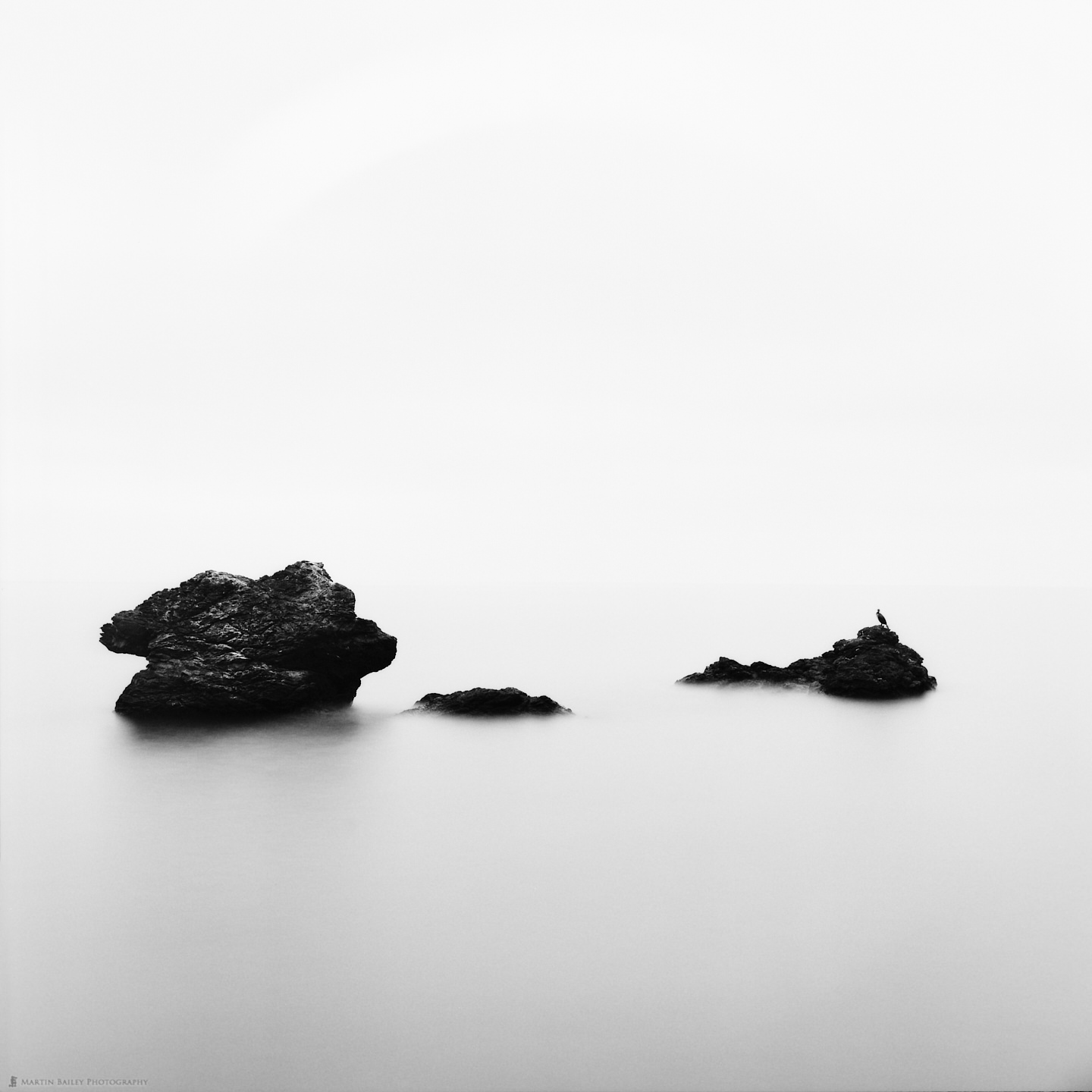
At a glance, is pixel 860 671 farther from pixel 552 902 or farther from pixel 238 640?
pixel 552 902

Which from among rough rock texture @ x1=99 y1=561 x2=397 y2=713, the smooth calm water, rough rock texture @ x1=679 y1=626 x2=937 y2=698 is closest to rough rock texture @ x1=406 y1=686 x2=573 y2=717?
the smooth calm water

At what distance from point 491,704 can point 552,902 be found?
1409 centimetres

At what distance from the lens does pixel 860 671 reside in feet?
97.6

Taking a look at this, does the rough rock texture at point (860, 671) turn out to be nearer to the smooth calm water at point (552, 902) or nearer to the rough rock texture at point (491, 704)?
the smooth calm water at point (552, 902)

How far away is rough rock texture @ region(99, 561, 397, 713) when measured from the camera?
943 inches

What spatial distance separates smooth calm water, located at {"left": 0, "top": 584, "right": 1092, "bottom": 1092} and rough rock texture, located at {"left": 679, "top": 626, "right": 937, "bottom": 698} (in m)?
1.83

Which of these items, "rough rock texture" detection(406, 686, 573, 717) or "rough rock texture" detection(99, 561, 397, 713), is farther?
"rough rock texture" detection(406, 686, 573, 717)

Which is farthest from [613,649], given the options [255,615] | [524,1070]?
[524,1070]

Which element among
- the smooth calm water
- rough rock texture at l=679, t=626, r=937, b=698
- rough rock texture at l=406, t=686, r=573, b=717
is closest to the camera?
the smooth calm water

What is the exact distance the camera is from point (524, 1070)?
26.0 feet

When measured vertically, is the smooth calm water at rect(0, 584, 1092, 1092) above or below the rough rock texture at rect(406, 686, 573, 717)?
below

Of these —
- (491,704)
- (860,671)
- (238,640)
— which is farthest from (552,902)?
(860,671)

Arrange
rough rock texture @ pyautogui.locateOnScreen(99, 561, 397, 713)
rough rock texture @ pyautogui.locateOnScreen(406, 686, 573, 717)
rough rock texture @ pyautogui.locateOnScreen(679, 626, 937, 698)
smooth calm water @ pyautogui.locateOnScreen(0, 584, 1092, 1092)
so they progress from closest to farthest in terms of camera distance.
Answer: smooth calm water @ pyautogui.locateOnScreen(0, 584, 1092, 1092), rough rock texture @ pyautogui.locateOnScreen(99, 561, 397, 713), rough rock texture @ pyautogui.locateOnScreen(406, 686, 573, 717), rough rock texture @ pyautogui.locateOnScreen(679, 626, 937, 698)

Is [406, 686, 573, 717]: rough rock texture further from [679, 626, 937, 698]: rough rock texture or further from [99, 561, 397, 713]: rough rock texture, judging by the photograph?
[679, 626, 937, 698]: rough rock texture
